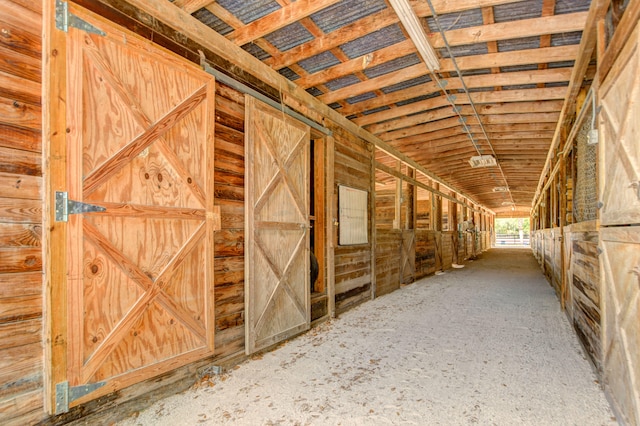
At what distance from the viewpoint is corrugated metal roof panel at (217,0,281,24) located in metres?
2.77

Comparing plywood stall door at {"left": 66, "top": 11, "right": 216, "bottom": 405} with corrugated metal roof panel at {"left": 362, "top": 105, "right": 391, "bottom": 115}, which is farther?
corrugated metal roof panel at {"left": 362, "top": 105, "right": 391, "bottom": 115}

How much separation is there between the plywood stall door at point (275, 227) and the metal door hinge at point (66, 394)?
1415 millimetres

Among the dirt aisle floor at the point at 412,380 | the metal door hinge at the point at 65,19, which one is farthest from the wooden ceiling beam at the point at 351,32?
the dirt aisle floor at the point at 412,380

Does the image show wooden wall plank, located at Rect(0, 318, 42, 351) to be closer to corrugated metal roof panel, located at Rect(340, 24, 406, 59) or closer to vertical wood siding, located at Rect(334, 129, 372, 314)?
corrugated metal roof panel, located at Rect(340, 24, 406, 59)

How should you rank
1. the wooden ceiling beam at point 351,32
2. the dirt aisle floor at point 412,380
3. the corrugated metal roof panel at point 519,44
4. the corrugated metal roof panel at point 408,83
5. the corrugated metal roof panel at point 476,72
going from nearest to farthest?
the dirt aisle floor at point 412,380, the wooden ceiling beam at point 351,32, the corrugated metal roof panel at point 519,44, the corrugated metal roof panel at point 476,72, the corrugated metal roof panel at point 408,83

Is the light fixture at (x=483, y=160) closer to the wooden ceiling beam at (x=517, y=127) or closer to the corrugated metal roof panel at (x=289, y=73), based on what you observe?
the wooden ceiling beam at (x=517, y=127)

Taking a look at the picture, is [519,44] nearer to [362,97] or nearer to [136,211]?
[362,97]

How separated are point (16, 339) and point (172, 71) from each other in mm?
1964

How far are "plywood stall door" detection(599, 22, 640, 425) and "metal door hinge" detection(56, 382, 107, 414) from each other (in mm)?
3062

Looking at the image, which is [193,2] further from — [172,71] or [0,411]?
[0,411]

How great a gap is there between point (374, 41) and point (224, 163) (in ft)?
6.45

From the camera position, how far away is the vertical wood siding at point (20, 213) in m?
1.77

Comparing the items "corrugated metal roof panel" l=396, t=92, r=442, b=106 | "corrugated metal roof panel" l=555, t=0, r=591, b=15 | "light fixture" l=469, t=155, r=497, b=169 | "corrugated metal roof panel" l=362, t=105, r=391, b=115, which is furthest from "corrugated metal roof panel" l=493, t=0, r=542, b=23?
"light fixture" l=469, t=155, r=497, b=169

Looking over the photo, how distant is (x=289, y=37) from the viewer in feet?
10.9
